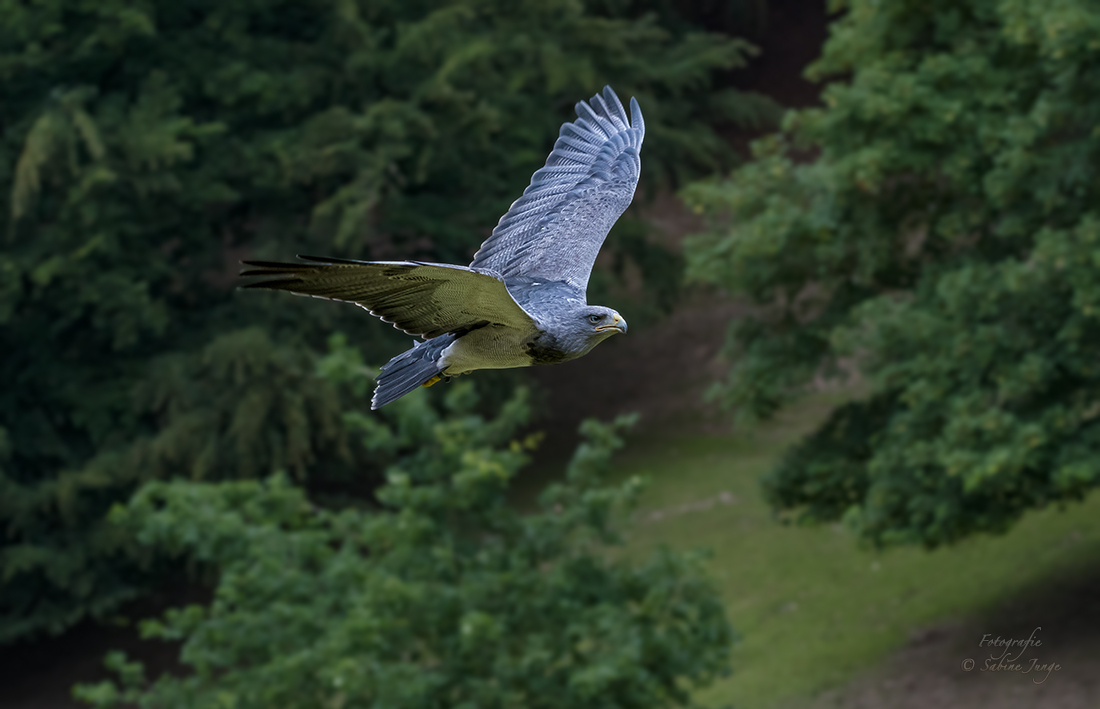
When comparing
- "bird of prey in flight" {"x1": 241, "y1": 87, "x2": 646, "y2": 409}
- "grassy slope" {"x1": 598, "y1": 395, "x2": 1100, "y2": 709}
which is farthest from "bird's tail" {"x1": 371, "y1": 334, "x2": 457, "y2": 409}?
"grassy slope" {"x1": 598, "y1": 395, "x2": 1100, "y2": 709}

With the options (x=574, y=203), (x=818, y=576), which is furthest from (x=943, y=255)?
(x=574, y=203)

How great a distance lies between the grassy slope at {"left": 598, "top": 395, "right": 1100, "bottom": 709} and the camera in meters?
15.5

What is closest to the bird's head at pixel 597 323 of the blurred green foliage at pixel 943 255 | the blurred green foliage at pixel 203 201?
the blurred green foliage at pixel 943 255

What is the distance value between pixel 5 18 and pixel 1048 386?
39.7ft

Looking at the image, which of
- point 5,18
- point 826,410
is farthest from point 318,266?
point 826,410

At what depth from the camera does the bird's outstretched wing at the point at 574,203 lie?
6133mm

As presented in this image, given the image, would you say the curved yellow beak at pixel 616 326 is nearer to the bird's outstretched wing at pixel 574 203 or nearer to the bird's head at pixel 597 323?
the bird's head at pixel 597 323

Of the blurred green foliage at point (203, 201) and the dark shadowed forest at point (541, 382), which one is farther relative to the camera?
the blurred green foliage at point (203, 201)

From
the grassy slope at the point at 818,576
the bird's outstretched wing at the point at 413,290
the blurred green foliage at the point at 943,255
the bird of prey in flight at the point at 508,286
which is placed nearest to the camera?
the bird's outstretched wing at the point at 413,290

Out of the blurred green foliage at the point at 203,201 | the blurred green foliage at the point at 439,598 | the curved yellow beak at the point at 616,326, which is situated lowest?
the curved yellow beak at the point at 616,326

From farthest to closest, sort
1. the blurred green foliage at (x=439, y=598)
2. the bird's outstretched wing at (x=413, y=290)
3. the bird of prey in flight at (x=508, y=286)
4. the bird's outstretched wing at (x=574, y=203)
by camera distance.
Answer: the blurred green foliage at (x=439, y=598) → the bird's outstretched wing at (x=574, y=203) → the bird of prey in flight at (x=508, y=286) → the bird's outstretched wing at (x=413, y=290)

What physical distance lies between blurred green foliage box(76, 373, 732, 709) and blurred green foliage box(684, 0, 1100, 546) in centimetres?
279

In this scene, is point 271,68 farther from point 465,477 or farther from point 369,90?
point 465,477

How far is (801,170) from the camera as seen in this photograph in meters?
14.0
